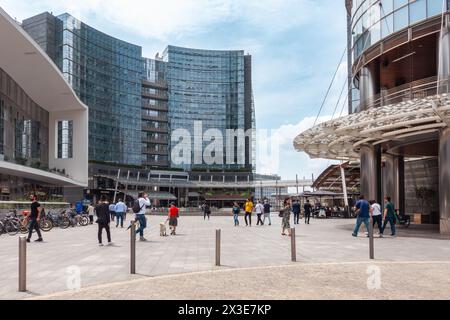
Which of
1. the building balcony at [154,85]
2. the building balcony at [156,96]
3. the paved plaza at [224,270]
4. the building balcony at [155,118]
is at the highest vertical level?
the building balcony at [154,85]

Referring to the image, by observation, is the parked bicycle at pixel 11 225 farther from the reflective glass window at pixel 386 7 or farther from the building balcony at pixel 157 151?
the building balcony at pixel 157 151

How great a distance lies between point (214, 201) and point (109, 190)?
27.0 m

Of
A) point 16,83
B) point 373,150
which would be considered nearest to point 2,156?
point 16,83

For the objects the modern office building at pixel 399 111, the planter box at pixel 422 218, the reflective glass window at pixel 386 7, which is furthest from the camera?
the planter box at pixel 422 218

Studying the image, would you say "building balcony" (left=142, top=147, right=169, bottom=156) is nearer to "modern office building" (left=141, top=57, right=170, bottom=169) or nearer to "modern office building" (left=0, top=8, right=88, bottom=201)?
"modern office building" (left=141, top=57, right=170, bottom=169)

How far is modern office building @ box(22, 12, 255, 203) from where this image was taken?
98875mm

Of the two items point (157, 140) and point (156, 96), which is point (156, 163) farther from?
point (156, 96)

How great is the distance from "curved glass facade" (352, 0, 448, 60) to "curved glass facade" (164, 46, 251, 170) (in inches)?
3912

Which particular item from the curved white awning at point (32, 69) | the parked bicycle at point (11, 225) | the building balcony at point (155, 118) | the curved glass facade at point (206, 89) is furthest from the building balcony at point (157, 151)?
the parked bicycle at point (11, 225)

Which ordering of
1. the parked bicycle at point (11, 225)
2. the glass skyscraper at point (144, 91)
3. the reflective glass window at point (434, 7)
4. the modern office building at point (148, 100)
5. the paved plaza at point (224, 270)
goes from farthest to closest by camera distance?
the modern office building at point (148, 100) < the glass skyscraper at point (144, 91) < the reflective glass window at point (434, 7) < the parked bicycle at point (11, 225) < the paved plaza at point (224, 270)

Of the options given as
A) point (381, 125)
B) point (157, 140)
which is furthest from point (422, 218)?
point (157, 140)

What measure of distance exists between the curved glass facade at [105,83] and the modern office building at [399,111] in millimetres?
73365

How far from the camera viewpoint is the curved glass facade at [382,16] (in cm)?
2491

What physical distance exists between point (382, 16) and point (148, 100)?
330 feet
